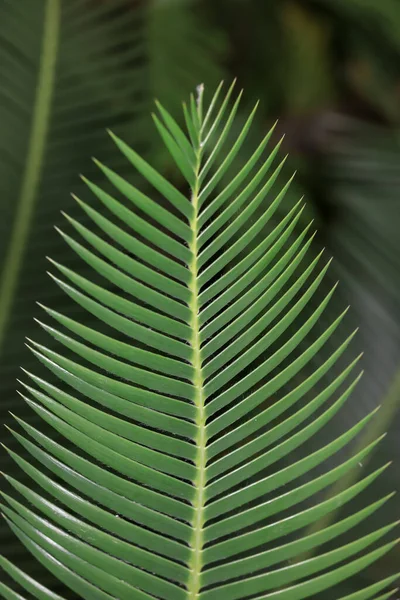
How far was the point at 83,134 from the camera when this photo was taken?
2.38ft

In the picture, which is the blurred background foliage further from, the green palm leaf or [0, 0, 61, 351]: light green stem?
the green palm leaf

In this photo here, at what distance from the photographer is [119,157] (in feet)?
2.39

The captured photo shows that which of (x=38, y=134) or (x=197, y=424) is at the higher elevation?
(x=38, y=134)

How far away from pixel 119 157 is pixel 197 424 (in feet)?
1.54

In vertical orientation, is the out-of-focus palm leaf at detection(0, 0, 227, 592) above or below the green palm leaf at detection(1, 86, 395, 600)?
above

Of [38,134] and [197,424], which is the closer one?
[197,424]

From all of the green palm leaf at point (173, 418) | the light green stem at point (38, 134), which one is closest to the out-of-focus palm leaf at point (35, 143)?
the light green stem at point (38, 134)

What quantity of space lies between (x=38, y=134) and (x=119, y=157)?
0.10 metres

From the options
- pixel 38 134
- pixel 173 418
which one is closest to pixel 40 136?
pixel 38 134

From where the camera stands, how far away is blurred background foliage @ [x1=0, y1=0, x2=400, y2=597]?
0.68 m

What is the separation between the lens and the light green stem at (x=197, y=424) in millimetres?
331

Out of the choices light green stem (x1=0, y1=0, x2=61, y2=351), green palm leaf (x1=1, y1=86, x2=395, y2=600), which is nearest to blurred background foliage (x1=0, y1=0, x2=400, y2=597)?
light green stem (x1=0, y1=0, x2=61, y2=351)

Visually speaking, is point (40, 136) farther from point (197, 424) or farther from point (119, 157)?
point (197, 424)

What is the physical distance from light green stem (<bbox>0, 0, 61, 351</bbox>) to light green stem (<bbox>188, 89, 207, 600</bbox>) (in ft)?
1.29
